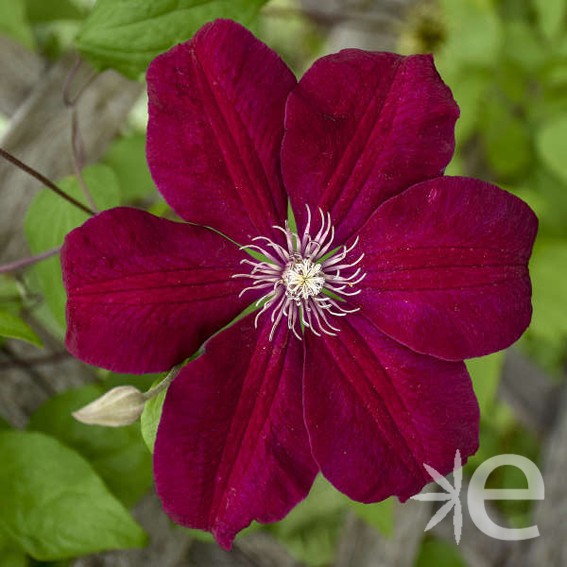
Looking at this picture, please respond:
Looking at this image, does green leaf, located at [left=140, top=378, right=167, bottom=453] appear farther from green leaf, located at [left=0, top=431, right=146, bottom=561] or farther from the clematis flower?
green leaf, located at [left=0, top=431, right=146, bottom=561]

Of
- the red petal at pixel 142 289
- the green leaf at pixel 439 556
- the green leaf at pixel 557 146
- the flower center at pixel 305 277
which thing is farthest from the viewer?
the green leaf at pixel 439 556

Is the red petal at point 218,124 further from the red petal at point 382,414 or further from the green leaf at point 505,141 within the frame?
the green leaf at point 505,141

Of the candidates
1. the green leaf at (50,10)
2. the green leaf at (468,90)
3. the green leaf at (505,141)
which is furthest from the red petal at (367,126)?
the green leaf at (505,141)

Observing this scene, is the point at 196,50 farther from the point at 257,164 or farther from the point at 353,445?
the point at 353,445

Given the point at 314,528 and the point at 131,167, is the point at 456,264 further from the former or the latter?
the point at 314,528

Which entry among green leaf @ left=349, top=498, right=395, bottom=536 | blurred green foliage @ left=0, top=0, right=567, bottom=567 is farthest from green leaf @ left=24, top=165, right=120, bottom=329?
green leaf @ left=349, top=498, right=395, bottom=536

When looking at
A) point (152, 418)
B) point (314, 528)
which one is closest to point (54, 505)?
point (152, 418)
